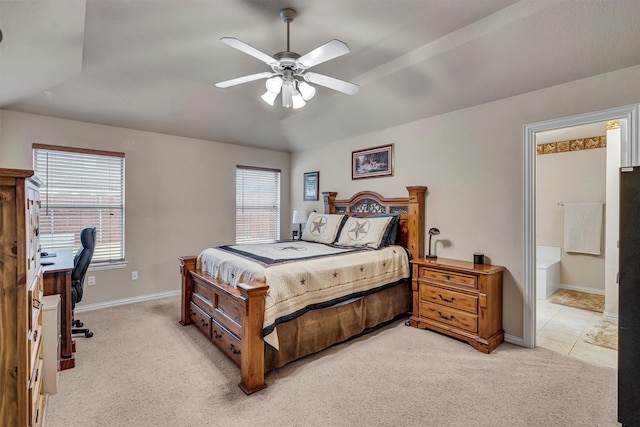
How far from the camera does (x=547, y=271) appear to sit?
445cm

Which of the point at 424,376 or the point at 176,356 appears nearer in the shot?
the point at 424,376

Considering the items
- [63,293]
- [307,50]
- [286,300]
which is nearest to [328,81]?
[307,50]

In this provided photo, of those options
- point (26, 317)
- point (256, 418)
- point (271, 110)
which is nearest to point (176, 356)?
point (256, 418)

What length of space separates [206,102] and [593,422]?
15.1 ft

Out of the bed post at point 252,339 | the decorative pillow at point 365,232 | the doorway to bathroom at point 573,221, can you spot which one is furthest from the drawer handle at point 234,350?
A: the doorway to bathroom at point 573,221

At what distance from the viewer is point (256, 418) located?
1887mm

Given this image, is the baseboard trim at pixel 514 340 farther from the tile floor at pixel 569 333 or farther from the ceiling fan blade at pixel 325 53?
the ceiling fan blade at pixel 325 53

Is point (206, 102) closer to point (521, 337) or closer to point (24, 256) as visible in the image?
point (24, 256)

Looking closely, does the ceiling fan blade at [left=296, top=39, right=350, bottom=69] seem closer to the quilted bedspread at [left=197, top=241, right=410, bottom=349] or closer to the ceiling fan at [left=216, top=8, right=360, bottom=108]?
the ceiling fan at [left=216, top=8, right=360, bottom=108]

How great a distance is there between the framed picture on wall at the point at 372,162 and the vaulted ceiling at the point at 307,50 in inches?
16.2

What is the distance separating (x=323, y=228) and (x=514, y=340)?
2462 millimetres

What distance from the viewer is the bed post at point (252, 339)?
2.15 meters

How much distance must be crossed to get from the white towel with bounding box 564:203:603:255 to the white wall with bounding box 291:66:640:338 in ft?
8.74

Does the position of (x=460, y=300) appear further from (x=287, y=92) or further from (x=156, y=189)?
(x=156, y=189)
